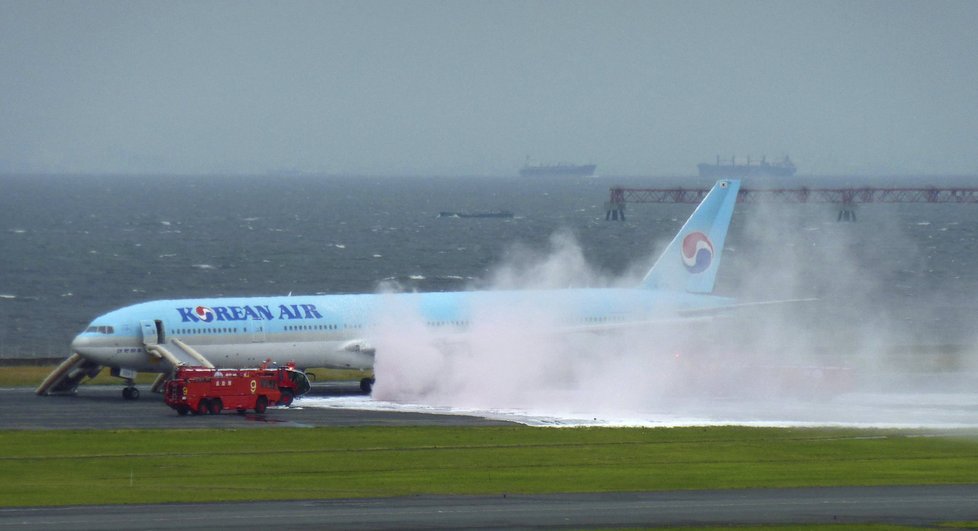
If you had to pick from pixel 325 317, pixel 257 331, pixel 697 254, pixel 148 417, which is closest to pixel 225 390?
pixel 148 417

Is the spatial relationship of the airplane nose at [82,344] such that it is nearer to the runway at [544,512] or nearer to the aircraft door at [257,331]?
the aircraft door at [257,331]

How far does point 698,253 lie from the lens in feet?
290

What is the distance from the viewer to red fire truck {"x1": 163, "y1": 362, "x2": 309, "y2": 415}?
219 feet

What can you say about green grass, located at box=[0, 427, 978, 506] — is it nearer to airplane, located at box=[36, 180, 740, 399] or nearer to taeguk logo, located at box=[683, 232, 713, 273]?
airplane, located at box=[36, 180, 740, 399]

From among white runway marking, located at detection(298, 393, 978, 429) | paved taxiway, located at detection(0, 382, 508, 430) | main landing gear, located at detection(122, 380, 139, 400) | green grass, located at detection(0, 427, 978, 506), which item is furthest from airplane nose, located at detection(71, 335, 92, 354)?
green grass, located at detection(0, 427, 978, 506)

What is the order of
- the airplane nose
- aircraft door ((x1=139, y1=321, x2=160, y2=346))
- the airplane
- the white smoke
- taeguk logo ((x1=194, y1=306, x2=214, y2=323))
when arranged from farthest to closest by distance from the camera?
taeguk logo ((x1=194, y1=306, x2=214, y2=323)) < the airplane < aircraft door ((x1=139, y1=321, x2=160, y2=346)) < the airplane nose < the white smoke

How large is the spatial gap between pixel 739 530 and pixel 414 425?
26984 mm

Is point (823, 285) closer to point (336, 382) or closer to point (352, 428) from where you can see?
point (336, 382)

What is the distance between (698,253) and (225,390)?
32.4 metres

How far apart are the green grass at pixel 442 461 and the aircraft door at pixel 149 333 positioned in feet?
50.2

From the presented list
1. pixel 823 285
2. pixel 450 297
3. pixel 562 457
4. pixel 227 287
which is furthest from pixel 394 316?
pixel 823 285

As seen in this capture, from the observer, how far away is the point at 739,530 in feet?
124

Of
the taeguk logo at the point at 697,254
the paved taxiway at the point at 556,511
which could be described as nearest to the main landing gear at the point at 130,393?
the taeguk logo at the point at 697,254

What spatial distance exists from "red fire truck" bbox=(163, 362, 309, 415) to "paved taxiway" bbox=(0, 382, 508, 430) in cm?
58
